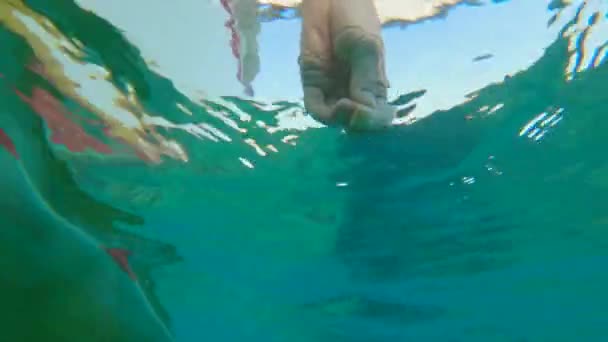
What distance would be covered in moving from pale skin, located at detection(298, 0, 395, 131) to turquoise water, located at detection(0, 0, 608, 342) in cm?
249

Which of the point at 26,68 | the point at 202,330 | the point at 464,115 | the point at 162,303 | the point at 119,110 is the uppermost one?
the point at 26,68

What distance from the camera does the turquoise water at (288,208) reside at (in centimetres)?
572

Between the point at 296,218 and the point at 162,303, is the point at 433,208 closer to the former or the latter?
the point at 296,218

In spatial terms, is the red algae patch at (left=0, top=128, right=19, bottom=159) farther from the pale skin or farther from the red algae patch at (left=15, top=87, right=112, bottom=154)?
the pale skin

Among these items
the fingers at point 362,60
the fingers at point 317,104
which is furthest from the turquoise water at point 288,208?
the fingers at point 362,60

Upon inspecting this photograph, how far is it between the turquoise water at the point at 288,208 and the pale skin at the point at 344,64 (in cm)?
249

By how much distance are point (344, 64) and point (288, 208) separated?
6.34 metres

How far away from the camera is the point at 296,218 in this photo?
432 inches

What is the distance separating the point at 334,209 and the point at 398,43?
5.04 m

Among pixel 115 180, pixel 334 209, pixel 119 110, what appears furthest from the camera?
pixel 334 209

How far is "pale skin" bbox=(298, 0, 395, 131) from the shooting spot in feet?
14.1

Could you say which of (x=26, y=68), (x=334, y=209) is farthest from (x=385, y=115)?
(x=334, y=209)

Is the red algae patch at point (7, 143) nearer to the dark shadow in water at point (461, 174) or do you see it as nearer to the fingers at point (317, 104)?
the fingers at point (317, 104)

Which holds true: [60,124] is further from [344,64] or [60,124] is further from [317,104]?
[344,64]
